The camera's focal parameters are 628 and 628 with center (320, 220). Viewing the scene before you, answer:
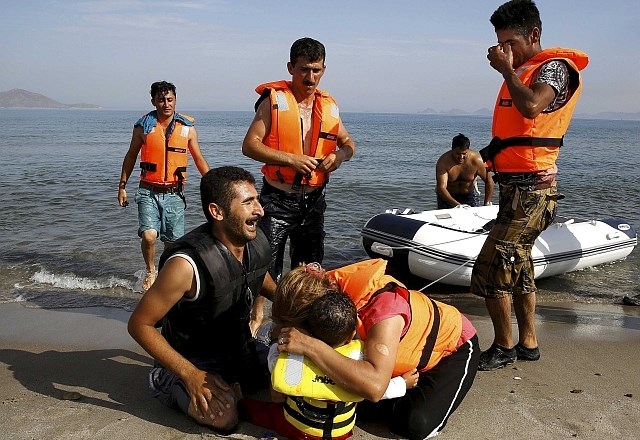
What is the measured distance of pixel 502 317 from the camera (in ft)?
13.1

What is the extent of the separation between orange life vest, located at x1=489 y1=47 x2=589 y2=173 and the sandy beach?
51.3 inches

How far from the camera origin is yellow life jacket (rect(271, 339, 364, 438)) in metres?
2.76

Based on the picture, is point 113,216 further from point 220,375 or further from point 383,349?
point 383,349

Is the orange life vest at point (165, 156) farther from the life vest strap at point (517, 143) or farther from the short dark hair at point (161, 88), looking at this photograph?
the life vest strap at point (517, 143)

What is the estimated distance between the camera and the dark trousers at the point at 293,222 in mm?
4543

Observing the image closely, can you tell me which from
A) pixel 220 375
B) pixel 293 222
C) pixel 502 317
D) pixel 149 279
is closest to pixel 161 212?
pixel 149 279

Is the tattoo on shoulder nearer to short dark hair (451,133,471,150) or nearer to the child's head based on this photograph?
the child's head

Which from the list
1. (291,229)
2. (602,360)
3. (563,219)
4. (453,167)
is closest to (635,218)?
(563,219)

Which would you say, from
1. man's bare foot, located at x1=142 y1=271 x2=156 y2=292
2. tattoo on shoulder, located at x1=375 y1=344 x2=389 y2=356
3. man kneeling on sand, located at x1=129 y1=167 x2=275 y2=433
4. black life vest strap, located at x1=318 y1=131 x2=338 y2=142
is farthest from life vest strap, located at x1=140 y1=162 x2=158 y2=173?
tattoo on shoulder, located at x1=375 y1=344 x2=389 y2=356

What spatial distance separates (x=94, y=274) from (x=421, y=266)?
3706 millimetres

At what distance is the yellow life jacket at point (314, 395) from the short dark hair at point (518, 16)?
2.14 m

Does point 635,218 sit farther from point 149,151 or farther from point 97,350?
point 97,350

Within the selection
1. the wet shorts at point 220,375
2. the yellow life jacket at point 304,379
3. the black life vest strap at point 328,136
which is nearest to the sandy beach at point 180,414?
the wet shorts at point 220,375

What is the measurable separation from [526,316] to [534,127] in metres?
1.22
